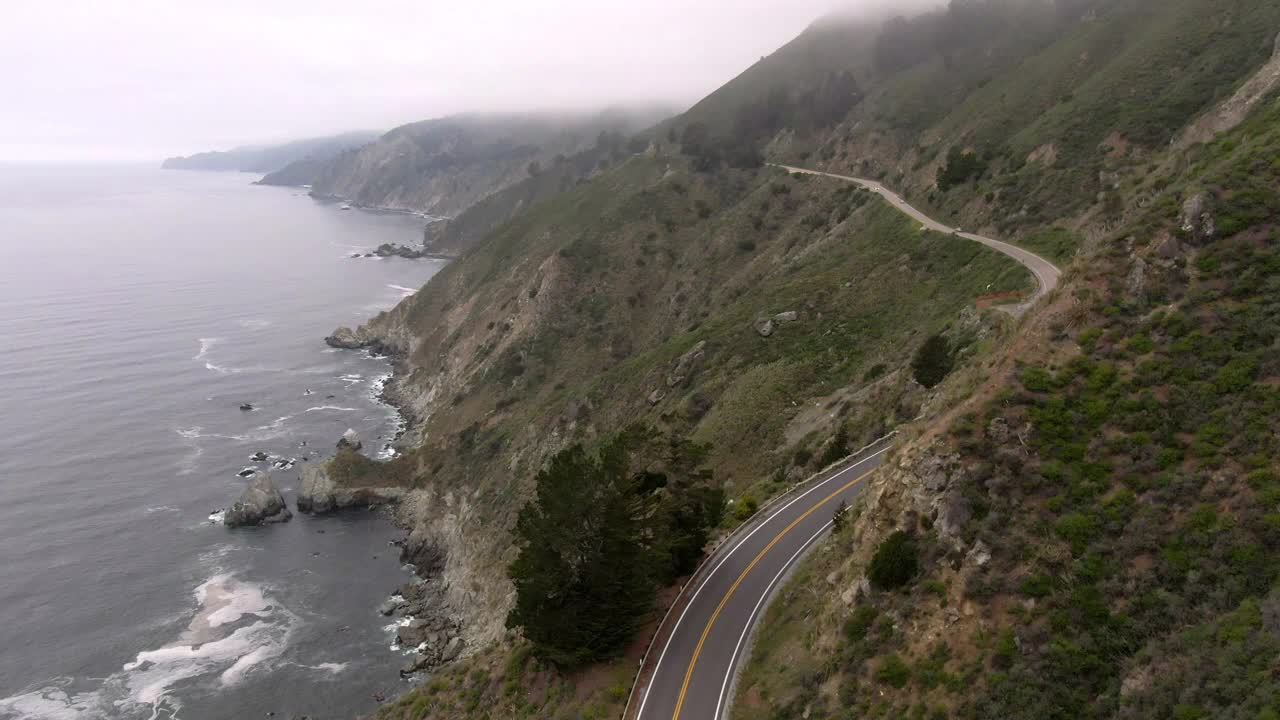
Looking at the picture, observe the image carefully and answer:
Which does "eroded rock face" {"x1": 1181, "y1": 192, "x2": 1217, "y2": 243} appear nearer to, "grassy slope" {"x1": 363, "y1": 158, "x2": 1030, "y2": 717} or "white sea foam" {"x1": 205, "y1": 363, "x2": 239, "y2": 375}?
"grassy slope" {"x1": 363, "y1": 158, "x2": 1030, "y2": 717}

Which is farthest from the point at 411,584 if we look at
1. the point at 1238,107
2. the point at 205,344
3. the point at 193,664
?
the point at 205,344

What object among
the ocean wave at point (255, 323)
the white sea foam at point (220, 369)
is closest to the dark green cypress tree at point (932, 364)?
the white sea foam at point (220, 369)

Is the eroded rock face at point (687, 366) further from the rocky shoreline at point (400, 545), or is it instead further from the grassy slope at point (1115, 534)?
the grassy slope at point (1115, 534)

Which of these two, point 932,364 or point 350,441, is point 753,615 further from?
point 350,441

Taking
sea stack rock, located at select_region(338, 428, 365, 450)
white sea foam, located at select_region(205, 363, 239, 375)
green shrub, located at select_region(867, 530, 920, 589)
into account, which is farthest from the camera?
white sea foam, located at select_region(205, 363, 239, 375)

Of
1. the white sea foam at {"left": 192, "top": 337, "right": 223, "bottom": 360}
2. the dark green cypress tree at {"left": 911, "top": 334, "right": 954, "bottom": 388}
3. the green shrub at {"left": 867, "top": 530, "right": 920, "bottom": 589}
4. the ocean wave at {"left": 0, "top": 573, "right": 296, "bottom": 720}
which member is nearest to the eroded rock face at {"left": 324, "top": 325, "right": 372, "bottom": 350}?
the white sea foam at {"left": 192, "top": 337, "right": 223, "bottom": 360}

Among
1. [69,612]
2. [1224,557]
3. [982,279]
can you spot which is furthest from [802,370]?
[69,612]

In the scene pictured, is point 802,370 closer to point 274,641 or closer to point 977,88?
point 274,641
